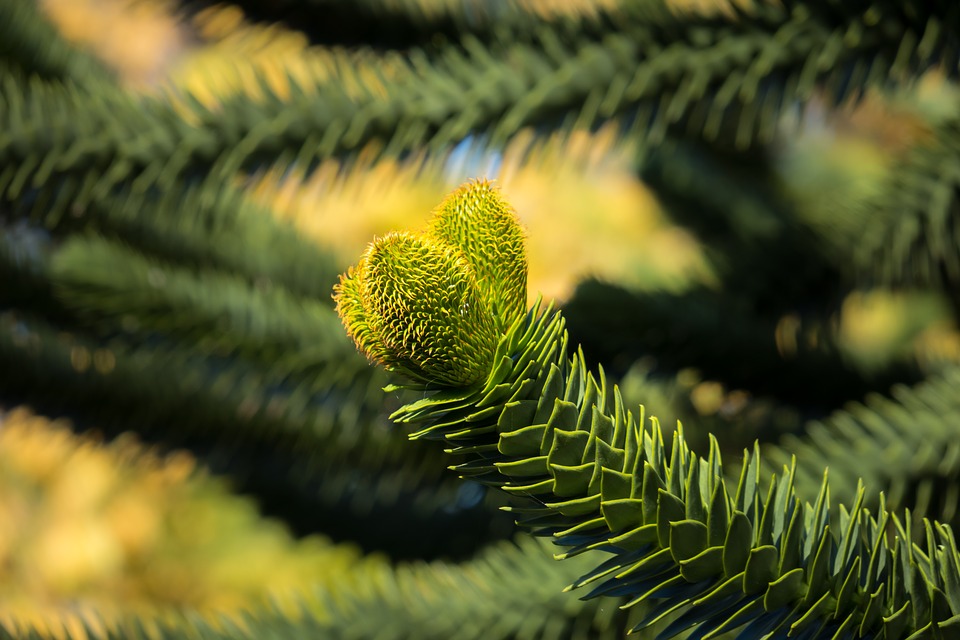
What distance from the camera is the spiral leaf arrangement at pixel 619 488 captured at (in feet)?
1.66

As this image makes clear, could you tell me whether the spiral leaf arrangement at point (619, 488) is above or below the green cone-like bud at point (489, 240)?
below

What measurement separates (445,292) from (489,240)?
79 millimetres

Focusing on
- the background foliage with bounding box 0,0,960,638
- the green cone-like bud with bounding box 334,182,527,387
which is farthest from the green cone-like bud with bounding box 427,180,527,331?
the background foliage with bounding box 0,0,960,638

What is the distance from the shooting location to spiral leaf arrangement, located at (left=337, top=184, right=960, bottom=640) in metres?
0.51

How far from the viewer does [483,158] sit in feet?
3.47

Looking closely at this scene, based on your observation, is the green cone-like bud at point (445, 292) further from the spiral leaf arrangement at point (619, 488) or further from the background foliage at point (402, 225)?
the background foliage at point (402, 225)

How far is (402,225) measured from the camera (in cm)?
87

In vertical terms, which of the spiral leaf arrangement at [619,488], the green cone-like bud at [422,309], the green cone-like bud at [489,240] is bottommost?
the spiral leaf arrangement at [619,488]

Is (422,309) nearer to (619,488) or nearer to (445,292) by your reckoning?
(445,292)

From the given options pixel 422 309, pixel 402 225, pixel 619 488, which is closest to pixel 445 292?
pixel 422 309

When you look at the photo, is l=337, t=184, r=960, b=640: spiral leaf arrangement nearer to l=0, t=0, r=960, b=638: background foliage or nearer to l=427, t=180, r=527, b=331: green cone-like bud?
l=427, t=180, r=527, b=331: green cone-like bud

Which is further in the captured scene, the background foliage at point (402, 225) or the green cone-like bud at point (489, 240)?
the background foliage at point (402, 225)

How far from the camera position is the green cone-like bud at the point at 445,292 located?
486mm

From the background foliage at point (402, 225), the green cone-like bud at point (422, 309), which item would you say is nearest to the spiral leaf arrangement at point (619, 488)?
the green cone-like bud at point (422, 309)
